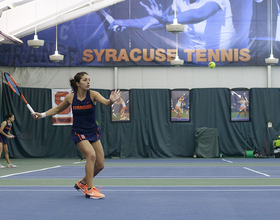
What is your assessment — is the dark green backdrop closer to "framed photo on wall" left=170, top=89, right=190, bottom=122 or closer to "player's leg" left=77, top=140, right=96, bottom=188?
"framed photo on wall" left=170, top=89, right=190, bottom=122

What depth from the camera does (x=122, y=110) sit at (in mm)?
18188

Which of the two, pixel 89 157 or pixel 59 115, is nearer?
pixel 89 157

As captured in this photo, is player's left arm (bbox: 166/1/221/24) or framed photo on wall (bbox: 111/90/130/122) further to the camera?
player's left arm (bbox: 166/1/221/24)

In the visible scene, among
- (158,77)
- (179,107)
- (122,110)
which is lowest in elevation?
(122,110)

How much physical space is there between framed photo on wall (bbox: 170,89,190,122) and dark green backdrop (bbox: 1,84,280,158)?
0.16 metres

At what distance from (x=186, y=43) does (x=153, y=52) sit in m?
1.41

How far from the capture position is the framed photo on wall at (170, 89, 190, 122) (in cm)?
1823

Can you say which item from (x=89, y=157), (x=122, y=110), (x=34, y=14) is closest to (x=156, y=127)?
(x=122, y=110)

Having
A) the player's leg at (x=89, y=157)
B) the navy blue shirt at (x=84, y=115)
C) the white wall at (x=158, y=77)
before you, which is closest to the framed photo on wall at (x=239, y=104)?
the white wall at (x=158, y=77)

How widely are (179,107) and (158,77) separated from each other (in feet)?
5.49

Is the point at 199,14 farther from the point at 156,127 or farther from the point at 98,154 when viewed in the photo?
the point at 98,154
